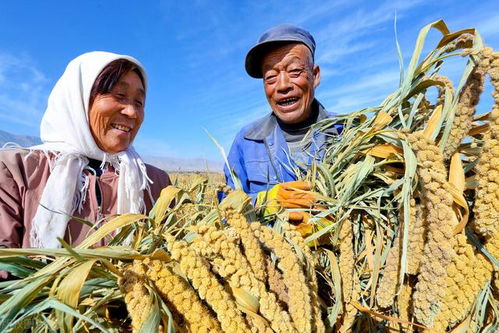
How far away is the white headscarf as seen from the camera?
1634 mm

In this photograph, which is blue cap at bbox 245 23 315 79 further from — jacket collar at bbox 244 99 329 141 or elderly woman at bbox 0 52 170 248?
elderly woman at bbox 0 52 170 248

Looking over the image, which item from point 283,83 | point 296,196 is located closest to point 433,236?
point 296,196

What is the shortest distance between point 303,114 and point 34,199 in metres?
1.71

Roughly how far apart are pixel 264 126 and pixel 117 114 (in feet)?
3.55

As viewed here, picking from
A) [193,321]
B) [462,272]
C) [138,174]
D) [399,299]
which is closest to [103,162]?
[138,174]

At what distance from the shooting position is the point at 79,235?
171 cm

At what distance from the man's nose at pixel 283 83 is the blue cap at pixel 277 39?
0.22 metres

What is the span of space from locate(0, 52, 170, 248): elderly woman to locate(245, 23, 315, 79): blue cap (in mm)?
819

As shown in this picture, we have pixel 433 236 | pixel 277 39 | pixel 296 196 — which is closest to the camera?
pixel 433 236

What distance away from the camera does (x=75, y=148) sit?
5.84 ft

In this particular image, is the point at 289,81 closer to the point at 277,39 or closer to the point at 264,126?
the point at 277,39

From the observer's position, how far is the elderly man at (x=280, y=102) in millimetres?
2211

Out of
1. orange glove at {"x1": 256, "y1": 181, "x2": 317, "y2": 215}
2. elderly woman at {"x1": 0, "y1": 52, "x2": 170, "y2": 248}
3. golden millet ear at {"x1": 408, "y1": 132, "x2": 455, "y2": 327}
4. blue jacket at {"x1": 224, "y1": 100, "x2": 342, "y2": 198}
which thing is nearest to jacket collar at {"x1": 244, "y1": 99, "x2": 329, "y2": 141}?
blue jacket at {"x1": 224, "y1": 100, "x2": 342, "y2": 198}

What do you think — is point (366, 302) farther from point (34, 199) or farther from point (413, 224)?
point (34, 199)
